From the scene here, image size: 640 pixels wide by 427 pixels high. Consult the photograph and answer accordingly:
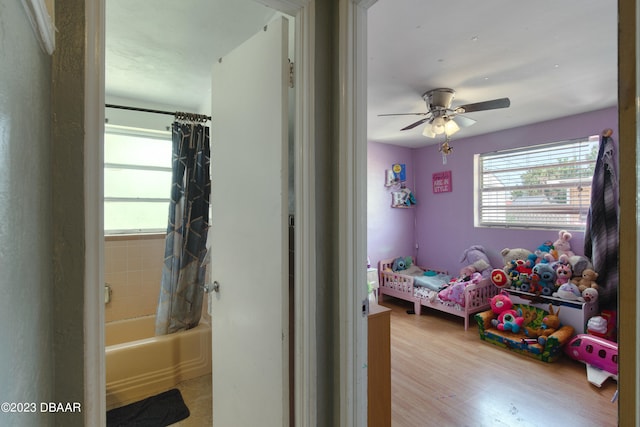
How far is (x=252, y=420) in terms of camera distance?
134 centimetres

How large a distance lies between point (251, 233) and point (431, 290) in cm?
322

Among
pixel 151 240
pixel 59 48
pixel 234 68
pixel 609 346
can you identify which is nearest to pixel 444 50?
pixel 234 68

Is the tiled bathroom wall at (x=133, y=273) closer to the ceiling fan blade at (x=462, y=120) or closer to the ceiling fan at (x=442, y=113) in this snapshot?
the ceiling fan at (x=442, y=113)

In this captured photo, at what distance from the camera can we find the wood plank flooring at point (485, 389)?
1.95m

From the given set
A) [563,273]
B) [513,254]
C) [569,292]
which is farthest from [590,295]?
[513,254]

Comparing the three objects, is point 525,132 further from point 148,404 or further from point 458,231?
point 148,404

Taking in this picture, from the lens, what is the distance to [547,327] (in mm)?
2838

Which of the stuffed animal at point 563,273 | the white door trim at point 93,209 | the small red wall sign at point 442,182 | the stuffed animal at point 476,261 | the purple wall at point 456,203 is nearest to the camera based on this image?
the white door trim at point 93,209

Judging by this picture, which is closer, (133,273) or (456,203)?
(133,273)

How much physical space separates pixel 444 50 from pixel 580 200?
2.54 m

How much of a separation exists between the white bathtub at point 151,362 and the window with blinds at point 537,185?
12.1ft

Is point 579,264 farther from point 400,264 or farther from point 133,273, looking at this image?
point 133,273

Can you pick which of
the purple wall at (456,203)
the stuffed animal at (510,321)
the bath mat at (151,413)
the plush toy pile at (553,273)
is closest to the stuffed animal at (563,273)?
the plush toy pile at (553,273)

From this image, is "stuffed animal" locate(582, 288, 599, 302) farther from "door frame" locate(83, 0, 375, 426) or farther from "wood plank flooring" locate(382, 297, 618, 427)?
"door frame" locate(83, 0, 375, 426)
